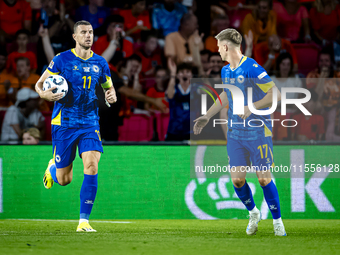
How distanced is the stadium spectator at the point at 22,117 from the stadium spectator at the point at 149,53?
2.14 m

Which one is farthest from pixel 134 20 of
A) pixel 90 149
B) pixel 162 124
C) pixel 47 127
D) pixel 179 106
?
pixel 90 149

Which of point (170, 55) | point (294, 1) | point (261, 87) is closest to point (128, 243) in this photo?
point (261, 87)

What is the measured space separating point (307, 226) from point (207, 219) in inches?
68.0

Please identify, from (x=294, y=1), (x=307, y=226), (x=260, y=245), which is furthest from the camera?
(x=294, y=1)

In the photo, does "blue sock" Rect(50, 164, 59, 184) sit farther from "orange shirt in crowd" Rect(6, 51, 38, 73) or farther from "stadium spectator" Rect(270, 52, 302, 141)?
"stadium spectator" Rect(270, 52, 302, 141)

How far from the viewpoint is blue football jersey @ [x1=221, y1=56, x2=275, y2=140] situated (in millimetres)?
5543

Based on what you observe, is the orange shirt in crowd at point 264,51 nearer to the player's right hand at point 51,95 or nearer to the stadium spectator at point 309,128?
the stadium spectator at point 309,128

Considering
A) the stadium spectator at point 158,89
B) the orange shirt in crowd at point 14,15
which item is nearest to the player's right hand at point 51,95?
the stadium spectator at point 158,89

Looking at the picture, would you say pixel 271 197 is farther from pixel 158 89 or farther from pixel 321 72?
pixel 321 72

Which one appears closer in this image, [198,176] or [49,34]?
[198,176]

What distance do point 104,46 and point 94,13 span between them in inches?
36.1

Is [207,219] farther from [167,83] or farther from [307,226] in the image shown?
[167,83]

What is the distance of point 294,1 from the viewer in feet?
35.6

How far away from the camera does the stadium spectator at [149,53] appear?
386 inches
